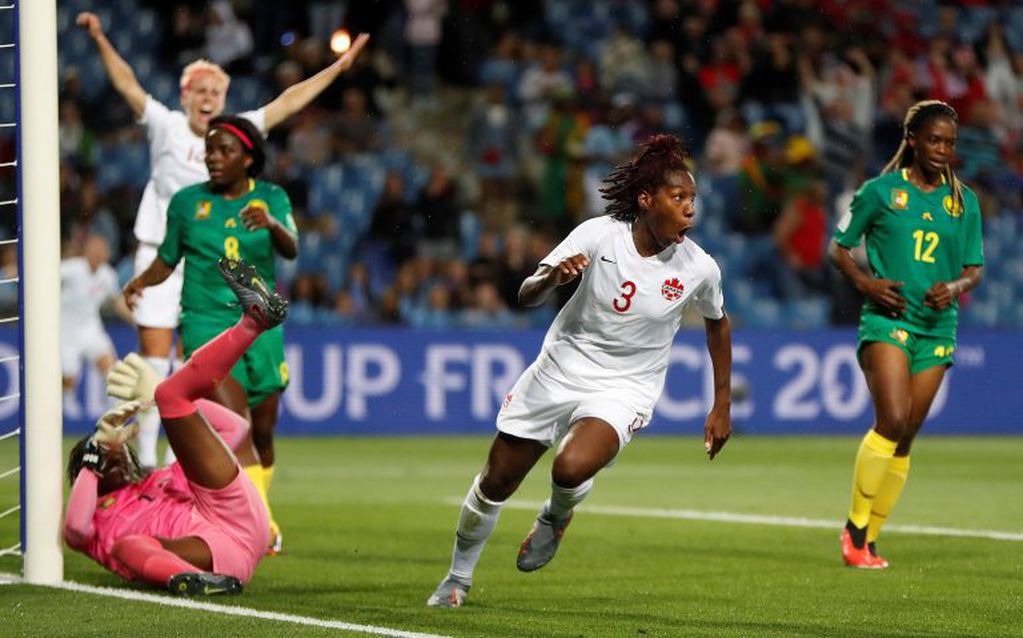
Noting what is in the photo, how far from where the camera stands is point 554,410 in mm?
7246

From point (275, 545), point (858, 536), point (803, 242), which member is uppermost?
point (803, 242)

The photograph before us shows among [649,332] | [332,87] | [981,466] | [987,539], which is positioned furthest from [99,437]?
[332,87]

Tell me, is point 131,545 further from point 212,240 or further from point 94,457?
point 212,240

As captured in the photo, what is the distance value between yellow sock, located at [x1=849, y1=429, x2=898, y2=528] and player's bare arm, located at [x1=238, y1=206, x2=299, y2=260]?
292cm

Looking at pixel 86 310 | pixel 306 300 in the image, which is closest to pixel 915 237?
pixel 86 310

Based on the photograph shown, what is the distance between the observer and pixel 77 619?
6.84m

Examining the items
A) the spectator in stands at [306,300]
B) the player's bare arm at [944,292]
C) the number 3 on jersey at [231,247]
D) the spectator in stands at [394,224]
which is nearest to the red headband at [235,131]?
the number 3 on jersey at [231,247]

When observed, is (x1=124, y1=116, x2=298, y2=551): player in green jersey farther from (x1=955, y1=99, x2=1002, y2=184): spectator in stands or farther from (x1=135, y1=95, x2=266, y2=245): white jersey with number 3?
(x1=955, y1=99, x2=1002, y2=184): spectator in stands

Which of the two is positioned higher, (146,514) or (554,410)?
(554,410)

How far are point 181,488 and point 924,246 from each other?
12.3ft

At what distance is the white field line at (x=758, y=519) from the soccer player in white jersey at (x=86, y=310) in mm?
6047

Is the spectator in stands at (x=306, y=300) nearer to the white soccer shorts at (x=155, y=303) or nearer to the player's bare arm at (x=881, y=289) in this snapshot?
the white soccer shorts at (x=155, y=303)

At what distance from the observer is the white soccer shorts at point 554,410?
23.7 ft

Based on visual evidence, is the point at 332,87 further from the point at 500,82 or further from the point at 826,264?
the point at 826,264
